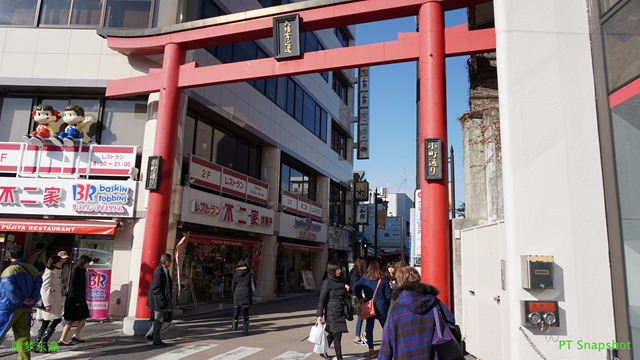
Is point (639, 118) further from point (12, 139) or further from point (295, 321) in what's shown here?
point (12, 139)

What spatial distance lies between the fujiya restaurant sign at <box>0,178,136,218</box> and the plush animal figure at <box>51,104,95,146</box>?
1.20m

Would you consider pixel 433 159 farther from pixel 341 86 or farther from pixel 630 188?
pixel 341 86

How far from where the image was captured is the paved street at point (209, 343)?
7785 mm

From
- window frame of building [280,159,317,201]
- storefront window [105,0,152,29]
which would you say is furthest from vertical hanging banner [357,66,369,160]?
storefront window [105,0,152,29]

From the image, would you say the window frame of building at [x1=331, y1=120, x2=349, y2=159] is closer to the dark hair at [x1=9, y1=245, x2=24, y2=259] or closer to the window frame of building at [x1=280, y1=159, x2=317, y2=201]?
the window frame of building at [x1=280, y1=159, x2=317, y2=201]

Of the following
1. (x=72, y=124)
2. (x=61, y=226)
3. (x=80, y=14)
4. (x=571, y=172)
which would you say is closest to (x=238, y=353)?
(x=571, y=172)

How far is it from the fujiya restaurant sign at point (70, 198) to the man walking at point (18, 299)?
562 centimetres

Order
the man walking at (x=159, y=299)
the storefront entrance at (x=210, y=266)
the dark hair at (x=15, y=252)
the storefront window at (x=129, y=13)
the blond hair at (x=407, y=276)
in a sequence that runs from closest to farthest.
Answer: the blond hair at (x=407, y=276), the dark hair at (x=15, y=252), the man walking at (x=159, y=299), the storefront window at (x=129, y=13), the storefront entrance at (x=210, y=266)

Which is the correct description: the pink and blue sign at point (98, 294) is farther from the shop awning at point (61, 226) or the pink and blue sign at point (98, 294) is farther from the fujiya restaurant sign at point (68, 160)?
the fujiya restaurant sign at point (68, 160)

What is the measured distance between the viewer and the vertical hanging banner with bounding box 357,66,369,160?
29.7 m

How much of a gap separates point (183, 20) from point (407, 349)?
1255 centimetres

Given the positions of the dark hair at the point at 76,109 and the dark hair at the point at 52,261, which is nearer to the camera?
the dark hair at the point at 52,261

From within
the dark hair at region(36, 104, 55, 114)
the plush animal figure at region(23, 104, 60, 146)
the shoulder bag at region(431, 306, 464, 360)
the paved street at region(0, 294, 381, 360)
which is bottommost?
the paved street at region(0, 294, 381, 360)

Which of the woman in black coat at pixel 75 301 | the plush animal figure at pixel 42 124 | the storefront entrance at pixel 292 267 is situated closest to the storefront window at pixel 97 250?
the plush animal figure at pixel 42 124
